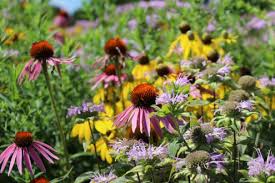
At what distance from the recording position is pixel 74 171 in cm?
297

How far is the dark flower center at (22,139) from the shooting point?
224 cm

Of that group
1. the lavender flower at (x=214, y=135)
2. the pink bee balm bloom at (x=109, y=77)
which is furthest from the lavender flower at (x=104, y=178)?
the pink bee balm bloom at (x=109, y=77)

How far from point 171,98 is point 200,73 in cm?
58

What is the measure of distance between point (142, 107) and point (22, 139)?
50cm

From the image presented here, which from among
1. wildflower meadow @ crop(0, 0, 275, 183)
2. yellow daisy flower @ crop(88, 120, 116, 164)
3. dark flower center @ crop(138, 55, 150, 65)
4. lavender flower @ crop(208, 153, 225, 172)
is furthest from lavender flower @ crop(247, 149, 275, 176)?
dark flower center @ crop(138, 55, 150, 65)

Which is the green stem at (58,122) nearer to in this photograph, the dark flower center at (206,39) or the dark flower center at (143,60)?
the dark flower center at (143,60)

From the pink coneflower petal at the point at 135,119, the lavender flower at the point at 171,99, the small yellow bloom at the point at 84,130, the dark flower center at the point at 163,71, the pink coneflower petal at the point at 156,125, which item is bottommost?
the small yellow bloom at the point at 84,130

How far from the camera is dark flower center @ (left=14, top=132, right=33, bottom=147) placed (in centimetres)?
224

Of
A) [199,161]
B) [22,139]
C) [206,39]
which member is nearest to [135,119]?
[199,161]

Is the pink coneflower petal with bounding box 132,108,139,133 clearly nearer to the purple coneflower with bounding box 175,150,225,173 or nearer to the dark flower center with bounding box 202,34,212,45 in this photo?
the purple coneflower with bounding box 175,150,225,173

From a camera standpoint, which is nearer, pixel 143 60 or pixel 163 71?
pixel 163 71

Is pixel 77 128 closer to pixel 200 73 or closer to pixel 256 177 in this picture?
pixel 200 73

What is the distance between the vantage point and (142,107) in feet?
6.95

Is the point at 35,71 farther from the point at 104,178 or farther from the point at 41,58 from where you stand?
the point at 104,178
